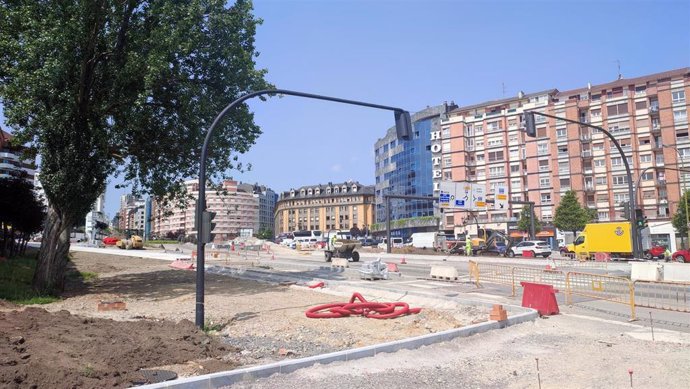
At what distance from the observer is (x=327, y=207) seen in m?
152

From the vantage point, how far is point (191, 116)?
1678 centimetres

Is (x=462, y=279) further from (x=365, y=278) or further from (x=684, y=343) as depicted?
(x=684, y=343)

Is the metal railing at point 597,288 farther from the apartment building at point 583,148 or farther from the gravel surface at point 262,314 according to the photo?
the apartment building at point 583,148

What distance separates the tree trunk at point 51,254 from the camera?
15.5m

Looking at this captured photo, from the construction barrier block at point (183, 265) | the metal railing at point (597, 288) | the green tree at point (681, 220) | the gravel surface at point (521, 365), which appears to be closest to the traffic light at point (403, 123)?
the gravel surface at point (521, 365)

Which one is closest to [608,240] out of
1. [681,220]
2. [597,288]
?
[681,220]

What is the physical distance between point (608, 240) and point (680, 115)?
4010cm

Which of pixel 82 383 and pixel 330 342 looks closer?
pixel 82 383

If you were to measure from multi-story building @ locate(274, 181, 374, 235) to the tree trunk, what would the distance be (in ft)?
415

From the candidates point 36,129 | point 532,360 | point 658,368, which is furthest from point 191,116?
point 658,368

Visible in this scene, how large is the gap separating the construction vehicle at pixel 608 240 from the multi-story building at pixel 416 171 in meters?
48.6

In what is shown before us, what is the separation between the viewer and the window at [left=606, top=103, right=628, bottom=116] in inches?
2878

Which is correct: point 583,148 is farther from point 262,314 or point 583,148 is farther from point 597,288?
point 262,314

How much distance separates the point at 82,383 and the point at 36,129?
1153 centimetres
